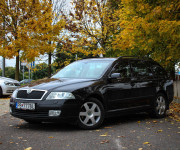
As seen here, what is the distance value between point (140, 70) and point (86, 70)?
1651 millimetres

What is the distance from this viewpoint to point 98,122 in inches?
284

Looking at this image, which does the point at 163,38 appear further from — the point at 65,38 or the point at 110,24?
the point at 65,38

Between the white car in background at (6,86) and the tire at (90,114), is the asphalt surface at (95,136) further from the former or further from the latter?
the white car in background at (6,86)

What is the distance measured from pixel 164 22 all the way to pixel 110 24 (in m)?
13.7

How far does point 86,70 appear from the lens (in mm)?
8055

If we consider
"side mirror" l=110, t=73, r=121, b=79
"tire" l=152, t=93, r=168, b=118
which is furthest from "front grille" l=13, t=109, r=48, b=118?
"tire" l=152, t=93, r=168, b=118

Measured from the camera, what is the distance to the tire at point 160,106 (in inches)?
356

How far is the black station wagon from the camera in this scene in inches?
268

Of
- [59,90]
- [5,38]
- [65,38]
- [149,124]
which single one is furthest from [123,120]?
[65,38]

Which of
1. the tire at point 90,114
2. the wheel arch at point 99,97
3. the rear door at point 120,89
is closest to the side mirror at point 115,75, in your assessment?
the rear door at point 120,89

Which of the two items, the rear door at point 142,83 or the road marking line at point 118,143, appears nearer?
the road marking line at point 118,143

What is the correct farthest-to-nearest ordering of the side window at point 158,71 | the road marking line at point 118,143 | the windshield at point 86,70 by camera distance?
the side window at point 158,71 < the windshield at point 86,70 < the road marking line at point 118,143

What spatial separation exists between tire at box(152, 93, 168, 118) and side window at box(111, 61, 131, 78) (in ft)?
4.38

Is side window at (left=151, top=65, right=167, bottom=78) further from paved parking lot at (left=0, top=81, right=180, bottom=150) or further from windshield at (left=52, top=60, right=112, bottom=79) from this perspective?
windshield at (left=52, top=60, right=112, bottom=79)
